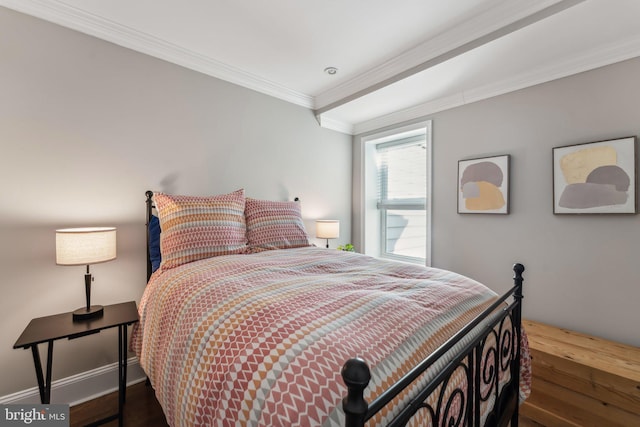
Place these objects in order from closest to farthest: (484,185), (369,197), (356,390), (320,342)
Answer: (356,390) → (320,342) → (484,185) → (369,197)

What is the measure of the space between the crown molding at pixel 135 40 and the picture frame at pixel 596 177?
2655mm

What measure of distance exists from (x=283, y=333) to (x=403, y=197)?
A: 308 cm

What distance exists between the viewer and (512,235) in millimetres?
2445

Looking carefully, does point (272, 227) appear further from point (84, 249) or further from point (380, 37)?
point (380, 37)

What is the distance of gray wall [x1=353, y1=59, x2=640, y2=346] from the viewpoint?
1926 millimetres

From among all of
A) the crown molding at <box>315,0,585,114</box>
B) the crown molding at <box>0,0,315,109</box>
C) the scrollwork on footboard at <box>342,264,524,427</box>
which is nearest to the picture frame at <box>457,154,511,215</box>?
the crown molding at <box>315,0,585,114</box>

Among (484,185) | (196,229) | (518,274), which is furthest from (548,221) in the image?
(196,229)

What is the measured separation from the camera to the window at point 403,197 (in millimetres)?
3359

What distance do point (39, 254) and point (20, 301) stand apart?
292 millimetres

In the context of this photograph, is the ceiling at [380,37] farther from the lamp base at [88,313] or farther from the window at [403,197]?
the lamp base at [88,313]

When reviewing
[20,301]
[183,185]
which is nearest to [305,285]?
[183,185]

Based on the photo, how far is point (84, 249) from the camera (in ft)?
5.06

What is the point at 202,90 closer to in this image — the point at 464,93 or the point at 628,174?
the point at 464,93
